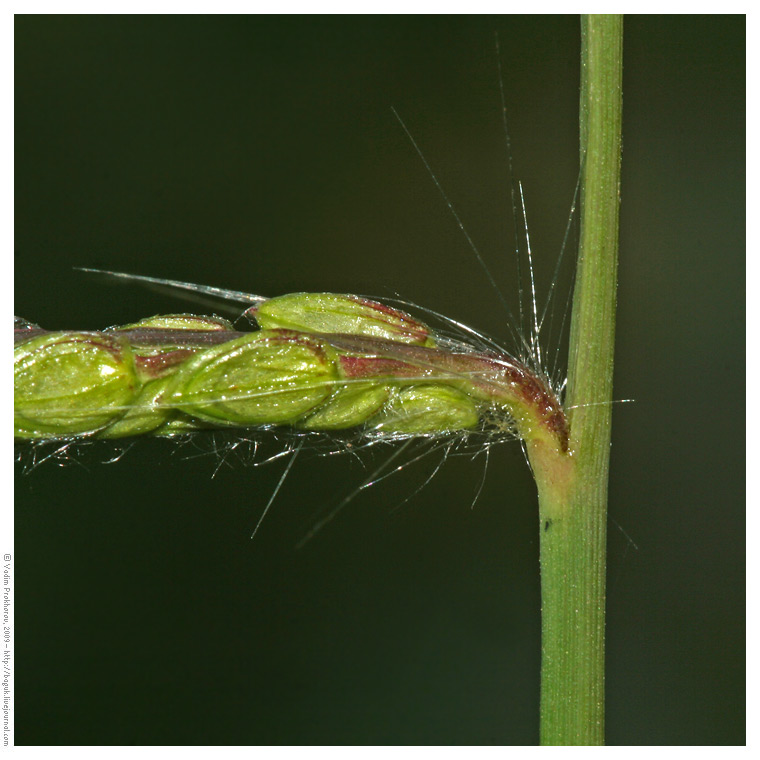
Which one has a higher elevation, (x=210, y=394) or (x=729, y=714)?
(x=210, y=394)

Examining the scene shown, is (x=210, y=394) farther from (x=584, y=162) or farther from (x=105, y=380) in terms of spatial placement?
(x=584, y=162)

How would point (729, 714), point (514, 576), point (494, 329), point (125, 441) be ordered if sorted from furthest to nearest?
point (514, 576), point (729, 714), point (494, 329), point (125, 441)

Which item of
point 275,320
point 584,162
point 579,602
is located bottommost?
point 579,602

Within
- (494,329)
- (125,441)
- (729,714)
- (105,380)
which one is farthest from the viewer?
(729,714)

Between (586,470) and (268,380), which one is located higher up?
(268,380)

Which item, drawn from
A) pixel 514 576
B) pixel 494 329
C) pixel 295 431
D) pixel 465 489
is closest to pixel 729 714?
pixel 514 576

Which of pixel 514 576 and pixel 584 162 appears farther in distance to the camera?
pixel 514 576
